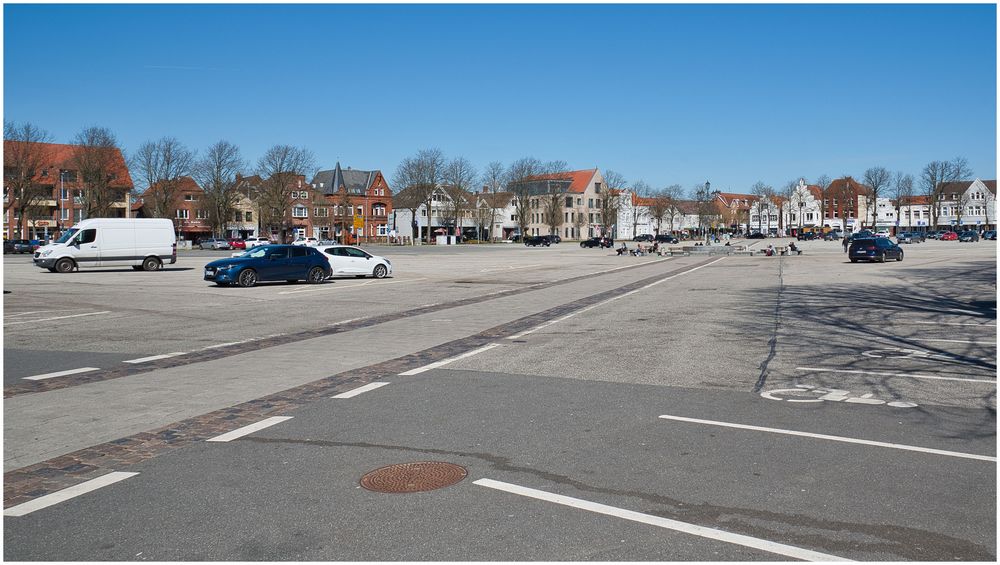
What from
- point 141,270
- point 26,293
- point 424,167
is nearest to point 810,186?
point 424,167

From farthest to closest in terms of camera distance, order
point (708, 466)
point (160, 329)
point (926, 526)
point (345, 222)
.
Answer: point (345, 222), point (160, 329), point (708, 466), point (926, 526)

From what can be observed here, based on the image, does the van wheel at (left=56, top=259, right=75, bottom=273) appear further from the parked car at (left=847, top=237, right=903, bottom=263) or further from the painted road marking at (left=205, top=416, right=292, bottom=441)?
the parked car at (left=847, top=237, right=903, bottom=263)

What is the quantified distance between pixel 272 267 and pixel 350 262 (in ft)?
14.5

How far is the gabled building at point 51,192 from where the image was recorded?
7531 centimetres

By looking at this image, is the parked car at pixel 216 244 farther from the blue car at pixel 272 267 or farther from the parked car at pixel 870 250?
the parked car at pixel 870 250

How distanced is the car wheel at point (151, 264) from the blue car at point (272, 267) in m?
10.4

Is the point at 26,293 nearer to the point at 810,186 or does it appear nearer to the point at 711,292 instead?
the point at 711,292

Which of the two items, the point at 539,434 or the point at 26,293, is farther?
the point at 26,293

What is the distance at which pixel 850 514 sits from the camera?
506 cm

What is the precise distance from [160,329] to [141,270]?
25.6 m

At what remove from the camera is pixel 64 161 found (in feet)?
318

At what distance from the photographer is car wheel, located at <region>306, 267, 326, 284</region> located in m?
29.8

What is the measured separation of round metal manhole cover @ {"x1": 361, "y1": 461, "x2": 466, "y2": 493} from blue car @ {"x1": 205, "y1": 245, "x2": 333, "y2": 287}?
901 inches

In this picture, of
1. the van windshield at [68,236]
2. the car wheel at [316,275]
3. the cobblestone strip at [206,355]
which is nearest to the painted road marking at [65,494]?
the cobblestone strip at [206,355]
